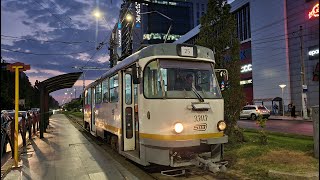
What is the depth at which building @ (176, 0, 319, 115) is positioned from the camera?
38.2 meters

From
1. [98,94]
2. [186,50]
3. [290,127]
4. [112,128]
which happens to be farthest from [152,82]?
[290,127]

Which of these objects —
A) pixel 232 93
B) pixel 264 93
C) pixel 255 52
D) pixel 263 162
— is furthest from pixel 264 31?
pixel 263 162

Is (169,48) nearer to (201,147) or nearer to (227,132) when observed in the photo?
(201,147)

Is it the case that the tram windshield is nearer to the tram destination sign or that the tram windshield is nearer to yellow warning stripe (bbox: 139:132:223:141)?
the tram destination sign

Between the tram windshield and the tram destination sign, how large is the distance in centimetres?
21

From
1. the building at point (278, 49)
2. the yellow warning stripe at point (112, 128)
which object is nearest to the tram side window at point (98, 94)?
the yellow warning stripe at point (112, 128)

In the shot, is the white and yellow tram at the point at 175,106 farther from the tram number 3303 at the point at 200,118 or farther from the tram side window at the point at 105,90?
the tram side window at the point at 105,90

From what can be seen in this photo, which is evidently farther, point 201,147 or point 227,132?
point 227,132

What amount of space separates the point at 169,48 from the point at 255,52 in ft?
140

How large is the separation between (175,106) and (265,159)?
10.5 feet

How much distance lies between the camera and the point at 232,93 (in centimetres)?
1196

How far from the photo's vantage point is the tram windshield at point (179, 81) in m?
8.06

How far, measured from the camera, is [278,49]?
43344 mm

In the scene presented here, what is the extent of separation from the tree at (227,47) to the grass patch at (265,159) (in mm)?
1279
